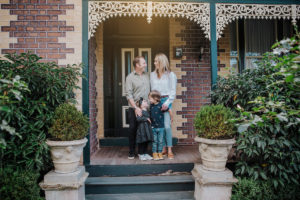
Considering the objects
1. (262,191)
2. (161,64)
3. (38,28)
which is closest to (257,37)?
(161,64)

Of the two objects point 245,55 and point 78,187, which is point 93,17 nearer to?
point 78,187

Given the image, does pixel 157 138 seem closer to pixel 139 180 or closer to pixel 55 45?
pixel 139 180

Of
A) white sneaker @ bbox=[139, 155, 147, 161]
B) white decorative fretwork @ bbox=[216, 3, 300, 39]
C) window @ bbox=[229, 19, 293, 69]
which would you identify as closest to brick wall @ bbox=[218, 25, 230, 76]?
window @ bbox=[229, 19, 293, 69]

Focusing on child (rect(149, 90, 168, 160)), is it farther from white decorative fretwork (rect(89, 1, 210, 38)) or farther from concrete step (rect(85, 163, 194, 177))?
white decorative fretwork (rect(89, 1, 210, 38))

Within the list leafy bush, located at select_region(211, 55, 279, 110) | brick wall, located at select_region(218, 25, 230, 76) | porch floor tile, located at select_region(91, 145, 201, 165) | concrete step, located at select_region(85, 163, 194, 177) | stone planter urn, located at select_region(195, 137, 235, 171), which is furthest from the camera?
brick wall, located at select_region(218, 25, 230, 76)

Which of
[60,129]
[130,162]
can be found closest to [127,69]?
[130,162]

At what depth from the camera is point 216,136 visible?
2.70 m

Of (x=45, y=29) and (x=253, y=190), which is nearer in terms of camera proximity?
(x=253, y=190)

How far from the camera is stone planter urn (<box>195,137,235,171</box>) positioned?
268 centimetres

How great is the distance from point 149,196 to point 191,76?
9.32ft

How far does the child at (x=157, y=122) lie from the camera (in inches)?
141

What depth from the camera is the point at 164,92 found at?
3.68 m

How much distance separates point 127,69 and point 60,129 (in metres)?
2.66

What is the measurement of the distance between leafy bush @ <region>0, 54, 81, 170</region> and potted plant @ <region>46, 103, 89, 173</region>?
0.12 metres
